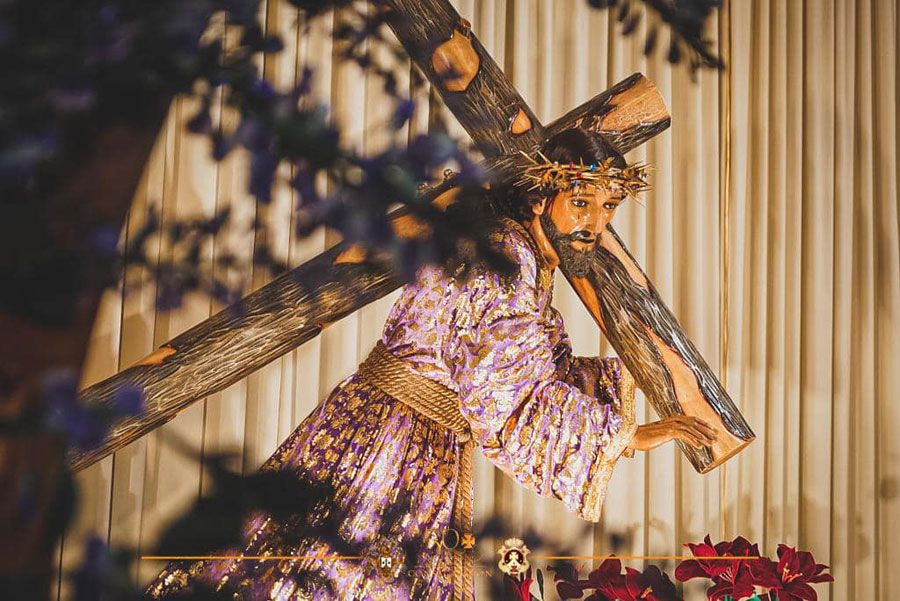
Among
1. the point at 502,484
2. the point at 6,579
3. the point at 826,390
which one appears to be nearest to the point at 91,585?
the point at 6,579

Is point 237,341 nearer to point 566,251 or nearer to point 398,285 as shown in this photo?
point 398,285

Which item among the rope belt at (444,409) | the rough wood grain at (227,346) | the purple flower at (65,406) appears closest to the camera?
the purple flower at (65,406)

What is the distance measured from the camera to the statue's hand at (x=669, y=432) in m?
1.61

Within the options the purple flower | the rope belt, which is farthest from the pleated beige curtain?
the purple flower

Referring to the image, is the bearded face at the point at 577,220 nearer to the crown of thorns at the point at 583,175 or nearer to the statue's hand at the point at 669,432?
the crown of thorns at the point at 583,175

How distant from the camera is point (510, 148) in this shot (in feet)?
6.15

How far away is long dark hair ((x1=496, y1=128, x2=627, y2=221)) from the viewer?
5.70ft

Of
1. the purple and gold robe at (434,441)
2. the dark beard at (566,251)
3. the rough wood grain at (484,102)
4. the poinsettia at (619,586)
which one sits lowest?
the poinsettia at (619,586)

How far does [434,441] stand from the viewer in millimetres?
1715

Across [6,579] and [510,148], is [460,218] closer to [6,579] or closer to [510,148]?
[6,579]

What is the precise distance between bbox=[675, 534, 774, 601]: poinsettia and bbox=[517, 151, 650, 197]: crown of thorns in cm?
68

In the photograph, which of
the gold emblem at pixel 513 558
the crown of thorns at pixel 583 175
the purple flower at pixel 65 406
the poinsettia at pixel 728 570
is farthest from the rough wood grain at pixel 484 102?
the purple flower at pixel 65 406

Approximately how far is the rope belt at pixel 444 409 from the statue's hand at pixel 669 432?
290mm

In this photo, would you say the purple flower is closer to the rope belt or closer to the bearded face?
the rope belt
